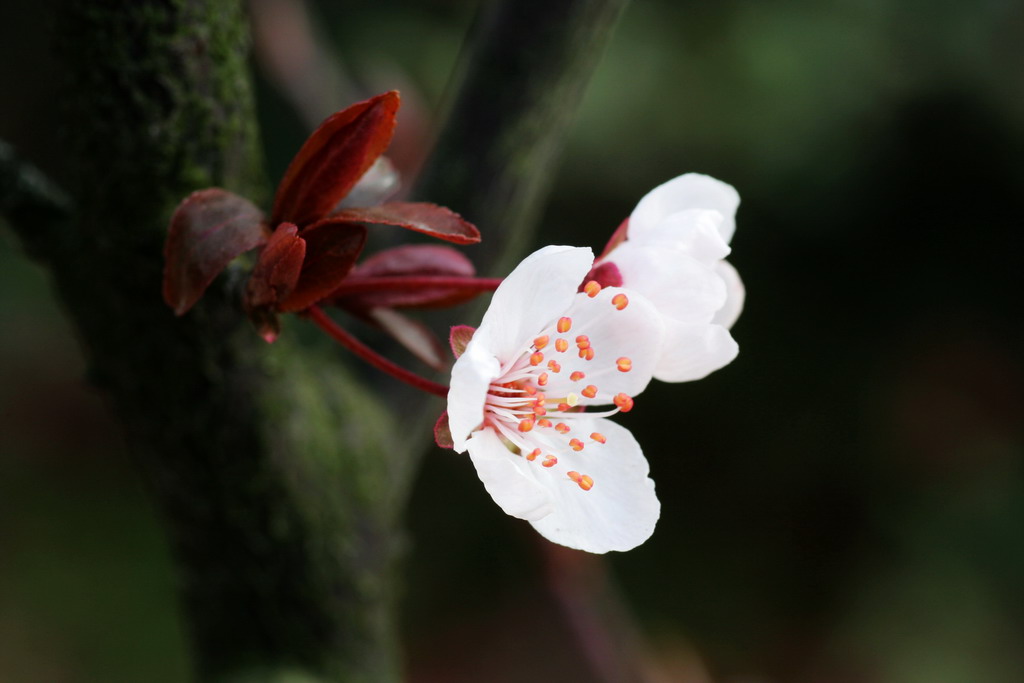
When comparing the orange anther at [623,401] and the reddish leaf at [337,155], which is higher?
the reddish leaf at [337,155]

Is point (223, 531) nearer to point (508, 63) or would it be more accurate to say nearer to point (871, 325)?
point (508, 63)

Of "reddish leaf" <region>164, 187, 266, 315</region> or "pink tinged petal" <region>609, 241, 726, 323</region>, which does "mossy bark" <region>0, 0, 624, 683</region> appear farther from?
"pink tinged petal" <region>609, 241, 726, 323</region>

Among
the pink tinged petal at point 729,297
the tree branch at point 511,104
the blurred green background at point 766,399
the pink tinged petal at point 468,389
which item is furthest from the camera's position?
the blurred green background at point 766,399

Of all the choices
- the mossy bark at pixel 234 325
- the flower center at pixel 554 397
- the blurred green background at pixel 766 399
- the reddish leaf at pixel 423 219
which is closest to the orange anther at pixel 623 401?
the flower center at pixel 554 397

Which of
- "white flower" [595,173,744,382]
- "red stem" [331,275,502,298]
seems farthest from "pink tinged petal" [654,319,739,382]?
"red stem" [331,275,502,298]

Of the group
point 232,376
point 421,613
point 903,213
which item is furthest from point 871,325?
point 232,376

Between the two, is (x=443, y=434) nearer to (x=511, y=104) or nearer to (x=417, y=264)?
(x=417, y=264)

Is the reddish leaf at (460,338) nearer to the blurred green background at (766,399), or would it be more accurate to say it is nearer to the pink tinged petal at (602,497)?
the pink tinged petal at (602,497)
